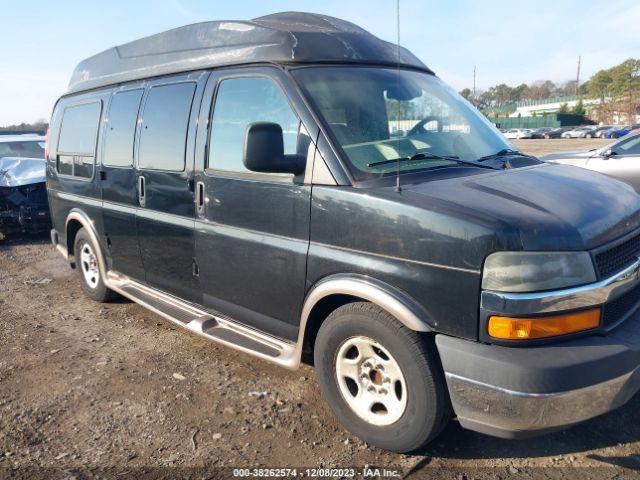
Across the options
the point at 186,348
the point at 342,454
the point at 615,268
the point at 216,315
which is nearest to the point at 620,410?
the point at 615,268

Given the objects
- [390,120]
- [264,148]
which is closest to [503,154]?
[390,120]

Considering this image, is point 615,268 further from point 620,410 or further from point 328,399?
point 328,399

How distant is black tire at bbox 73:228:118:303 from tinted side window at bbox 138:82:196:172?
149 centimetres

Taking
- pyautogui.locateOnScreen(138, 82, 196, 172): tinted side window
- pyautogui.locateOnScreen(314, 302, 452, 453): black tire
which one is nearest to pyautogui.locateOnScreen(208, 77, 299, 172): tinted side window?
pyautogui.locateOnScreen(138, 82, 196, 172): tinted side window

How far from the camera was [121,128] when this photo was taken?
15.8ft

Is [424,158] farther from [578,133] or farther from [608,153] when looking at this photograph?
[578,133]

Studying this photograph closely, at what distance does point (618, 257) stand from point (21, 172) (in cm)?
919

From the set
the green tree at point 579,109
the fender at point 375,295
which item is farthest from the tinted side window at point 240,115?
the green tree at point 579,109

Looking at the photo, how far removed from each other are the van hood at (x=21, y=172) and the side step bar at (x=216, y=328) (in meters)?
5.12

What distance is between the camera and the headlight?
2.43 m

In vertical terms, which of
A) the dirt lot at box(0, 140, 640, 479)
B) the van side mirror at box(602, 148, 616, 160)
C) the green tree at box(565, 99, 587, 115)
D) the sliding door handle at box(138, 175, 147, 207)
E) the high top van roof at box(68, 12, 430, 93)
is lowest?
the dirt lot at box(0, 140, 640, 479)

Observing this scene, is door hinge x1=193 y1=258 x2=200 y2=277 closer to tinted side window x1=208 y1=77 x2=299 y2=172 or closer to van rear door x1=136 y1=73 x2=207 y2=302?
van rear door x1=136 y1=73 x2=207 y2=302

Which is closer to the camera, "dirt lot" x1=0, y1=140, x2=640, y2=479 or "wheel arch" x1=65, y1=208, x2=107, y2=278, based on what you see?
"dirt lot" x1=0, y1=140, x2=640, y2=479

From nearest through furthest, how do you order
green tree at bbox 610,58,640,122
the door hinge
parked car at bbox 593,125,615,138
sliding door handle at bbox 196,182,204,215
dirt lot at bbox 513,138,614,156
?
sliding door handle at bbox 196,182,204,215, the door hinge, dirt lot at bbox 513,138,614,156, parked car at bbox 593,125,615,138, green tree at bbox 610,58,640,122
